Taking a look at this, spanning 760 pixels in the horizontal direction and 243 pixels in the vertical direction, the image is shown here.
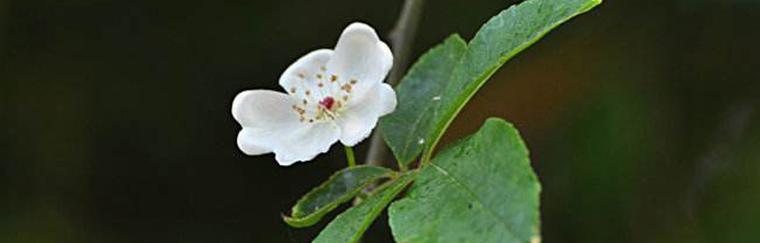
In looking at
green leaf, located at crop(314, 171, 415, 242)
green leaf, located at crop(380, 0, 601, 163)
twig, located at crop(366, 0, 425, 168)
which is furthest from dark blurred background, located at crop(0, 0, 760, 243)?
green leaf, located at crop(314, 171, 415, 242)

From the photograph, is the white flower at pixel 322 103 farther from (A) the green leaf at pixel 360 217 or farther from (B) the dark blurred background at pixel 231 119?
(B) the dark blurred background at pixel 231 119

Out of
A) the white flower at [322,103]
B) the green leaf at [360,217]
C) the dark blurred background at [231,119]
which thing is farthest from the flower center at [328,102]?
the dark blurred background at [231,119]

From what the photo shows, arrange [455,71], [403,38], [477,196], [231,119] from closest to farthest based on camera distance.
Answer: [477,196] < [455,71] < [403,38] < [231,119]

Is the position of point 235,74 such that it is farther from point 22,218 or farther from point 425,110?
point 425,110

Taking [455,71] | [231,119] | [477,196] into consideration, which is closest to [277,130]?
[455,71]

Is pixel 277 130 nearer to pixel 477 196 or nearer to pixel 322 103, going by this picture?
pixel 322 103

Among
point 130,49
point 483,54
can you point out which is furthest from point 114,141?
point 483,54

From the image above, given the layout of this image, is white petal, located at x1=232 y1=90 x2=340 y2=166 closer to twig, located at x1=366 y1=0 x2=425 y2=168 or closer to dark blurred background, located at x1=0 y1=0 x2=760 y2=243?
twig, located at x1=366 y1=0 x2=425 y2=168
